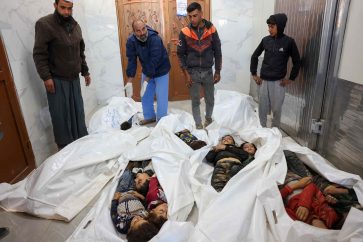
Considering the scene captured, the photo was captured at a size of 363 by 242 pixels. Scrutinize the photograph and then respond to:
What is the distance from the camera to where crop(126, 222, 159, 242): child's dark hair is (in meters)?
1.26

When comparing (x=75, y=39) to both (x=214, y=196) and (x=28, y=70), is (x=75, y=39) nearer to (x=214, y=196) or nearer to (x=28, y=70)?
(x=28, y=70)

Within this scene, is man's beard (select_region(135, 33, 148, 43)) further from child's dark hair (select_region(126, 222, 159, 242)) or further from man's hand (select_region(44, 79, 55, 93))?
child's dark hair (select_region(126, 222, 159, 242))

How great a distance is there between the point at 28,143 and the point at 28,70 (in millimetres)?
614

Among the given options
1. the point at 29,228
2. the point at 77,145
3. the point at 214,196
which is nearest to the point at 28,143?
the point at 77,145

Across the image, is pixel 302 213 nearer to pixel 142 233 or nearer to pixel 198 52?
pixel 142 233

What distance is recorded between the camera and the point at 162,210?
1476 millimetres

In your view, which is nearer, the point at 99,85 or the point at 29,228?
the point at 29,228

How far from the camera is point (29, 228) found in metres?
1.57

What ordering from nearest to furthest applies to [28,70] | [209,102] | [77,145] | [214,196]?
[214,196]
[77,145]
[28,70]
[209,102]

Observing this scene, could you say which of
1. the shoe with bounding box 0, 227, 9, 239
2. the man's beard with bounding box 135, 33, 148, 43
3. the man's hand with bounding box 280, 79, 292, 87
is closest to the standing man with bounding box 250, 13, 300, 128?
the man's hand with bounding box 280, 79, 292, 87

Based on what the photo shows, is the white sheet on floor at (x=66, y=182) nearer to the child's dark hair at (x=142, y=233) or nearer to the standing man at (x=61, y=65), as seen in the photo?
the standing man at (x=61, y=65)

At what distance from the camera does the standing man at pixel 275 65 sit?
92.2 inches

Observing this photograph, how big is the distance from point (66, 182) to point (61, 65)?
1.04m

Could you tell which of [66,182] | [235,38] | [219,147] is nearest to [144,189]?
[66,182]
